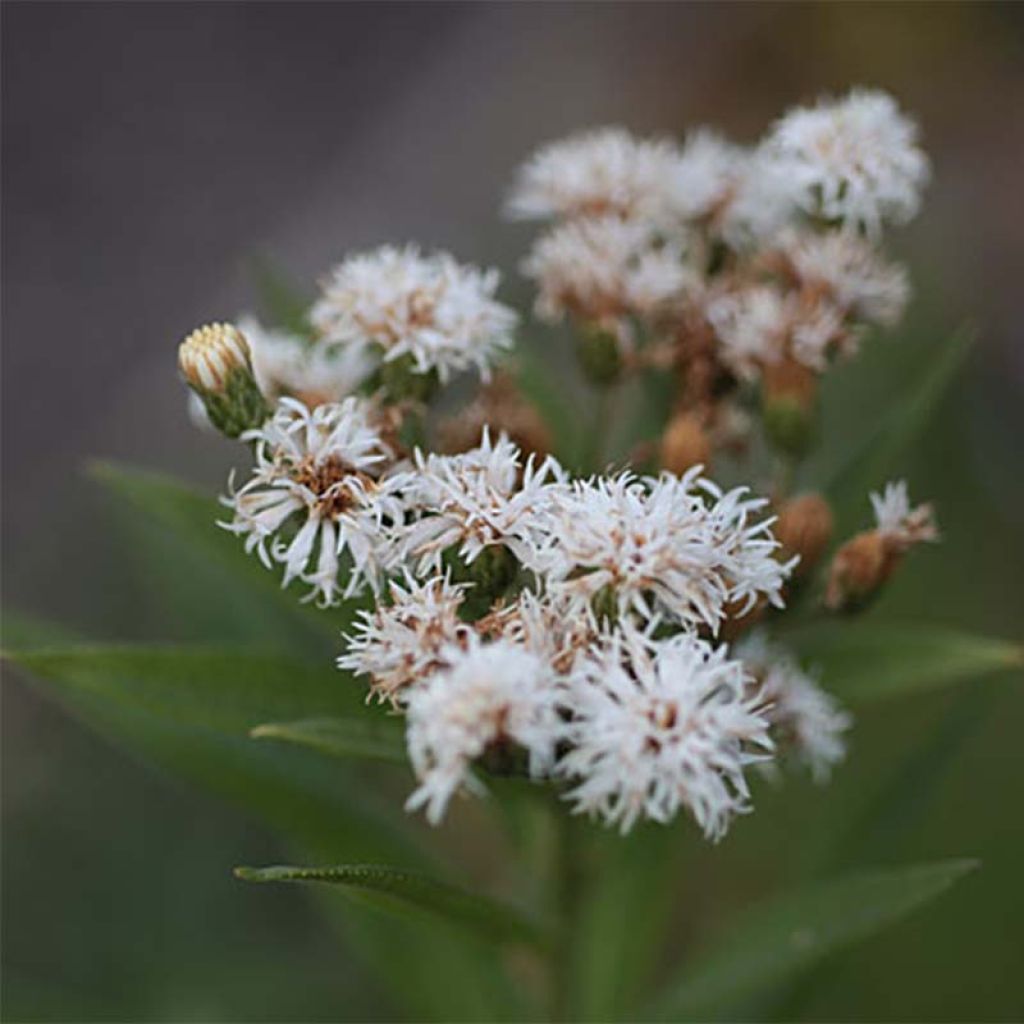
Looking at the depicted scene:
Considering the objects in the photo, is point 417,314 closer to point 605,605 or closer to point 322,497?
point 322,497

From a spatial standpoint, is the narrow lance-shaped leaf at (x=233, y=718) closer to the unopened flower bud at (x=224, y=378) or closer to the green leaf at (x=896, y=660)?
the unopened flower bud at (x=224, y=378)

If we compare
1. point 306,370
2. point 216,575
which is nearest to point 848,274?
point 306,370

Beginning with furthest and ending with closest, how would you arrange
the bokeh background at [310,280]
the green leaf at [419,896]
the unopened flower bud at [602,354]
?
the bokeh background at [310,280]
the unopened flower bud at [602,354]
the green leaf at [419,896]

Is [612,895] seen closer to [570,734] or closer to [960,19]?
[570,734]

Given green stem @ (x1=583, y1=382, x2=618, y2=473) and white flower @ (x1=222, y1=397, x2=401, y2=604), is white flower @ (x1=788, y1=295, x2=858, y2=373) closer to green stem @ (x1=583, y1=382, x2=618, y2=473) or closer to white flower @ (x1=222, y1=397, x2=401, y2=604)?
green stem @ (x1=583, y1=382, x2=618, y2=473)

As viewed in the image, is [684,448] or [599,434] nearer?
[684,448]

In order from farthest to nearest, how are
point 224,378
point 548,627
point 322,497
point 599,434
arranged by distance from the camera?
point 599,434
point 224,378
point 322,497
point 548,627

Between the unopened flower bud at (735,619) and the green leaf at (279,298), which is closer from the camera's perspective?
the unopened flower bud at (735,619)

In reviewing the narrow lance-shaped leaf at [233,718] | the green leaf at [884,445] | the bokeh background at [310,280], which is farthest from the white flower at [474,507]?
the bokeh background at [310,280]
